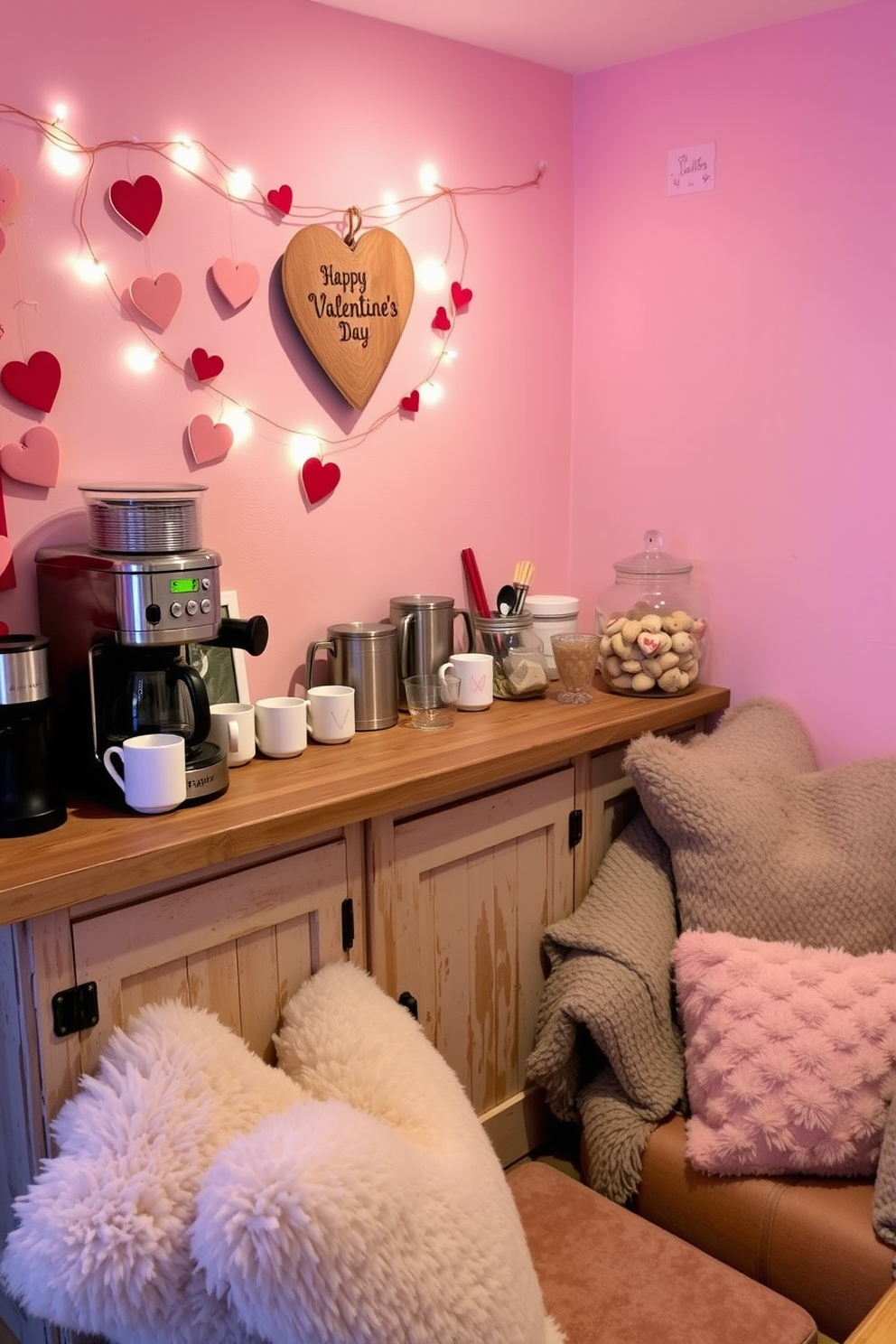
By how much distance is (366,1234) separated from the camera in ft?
4.15

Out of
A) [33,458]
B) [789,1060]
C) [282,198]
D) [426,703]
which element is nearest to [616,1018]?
[789,1060]

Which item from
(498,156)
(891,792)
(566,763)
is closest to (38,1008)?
(566,763)

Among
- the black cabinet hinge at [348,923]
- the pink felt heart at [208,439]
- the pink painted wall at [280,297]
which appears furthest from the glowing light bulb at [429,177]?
the black cabinet hinge at [348,923]

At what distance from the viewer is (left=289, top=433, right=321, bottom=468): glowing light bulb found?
206 cm

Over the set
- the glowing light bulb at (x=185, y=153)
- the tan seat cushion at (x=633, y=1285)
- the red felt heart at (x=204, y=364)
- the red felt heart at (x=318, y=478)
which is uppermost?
the glowing light bulb at (x=185, y=153)

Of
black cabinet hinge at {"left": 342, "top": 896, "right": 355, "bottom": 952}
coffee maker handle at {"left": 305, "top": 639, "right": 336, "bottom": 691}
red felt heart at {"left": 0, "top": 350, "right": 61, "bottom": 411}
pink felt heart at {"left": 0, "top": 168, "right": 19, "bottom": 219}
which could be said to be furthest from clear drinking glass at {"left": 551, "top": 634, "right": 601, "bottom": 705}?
pink felt heart at {"left": 0, "top": 168, "right": 19, "bottom": 219}

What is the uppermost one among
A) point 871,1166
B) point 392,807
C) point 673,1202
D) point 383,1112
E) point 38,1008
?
point 392,807

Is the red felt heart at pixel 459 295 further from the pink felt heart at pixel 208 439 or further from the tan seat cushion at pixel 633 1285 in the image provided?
the tan seat cushion at pixel 633 1285

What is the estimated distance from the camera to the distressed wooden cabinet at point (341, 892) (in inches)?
56.0

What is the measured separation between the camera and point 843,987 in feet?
5.92

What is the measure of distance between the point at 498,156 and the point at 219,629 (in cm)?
129

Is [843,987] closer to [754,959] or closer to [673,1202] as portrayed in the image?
[754,959]

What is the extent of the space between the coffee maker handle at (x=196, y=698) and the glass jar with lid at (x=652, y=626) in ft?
3.20

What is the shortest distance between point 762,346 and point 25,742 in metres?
1.64
